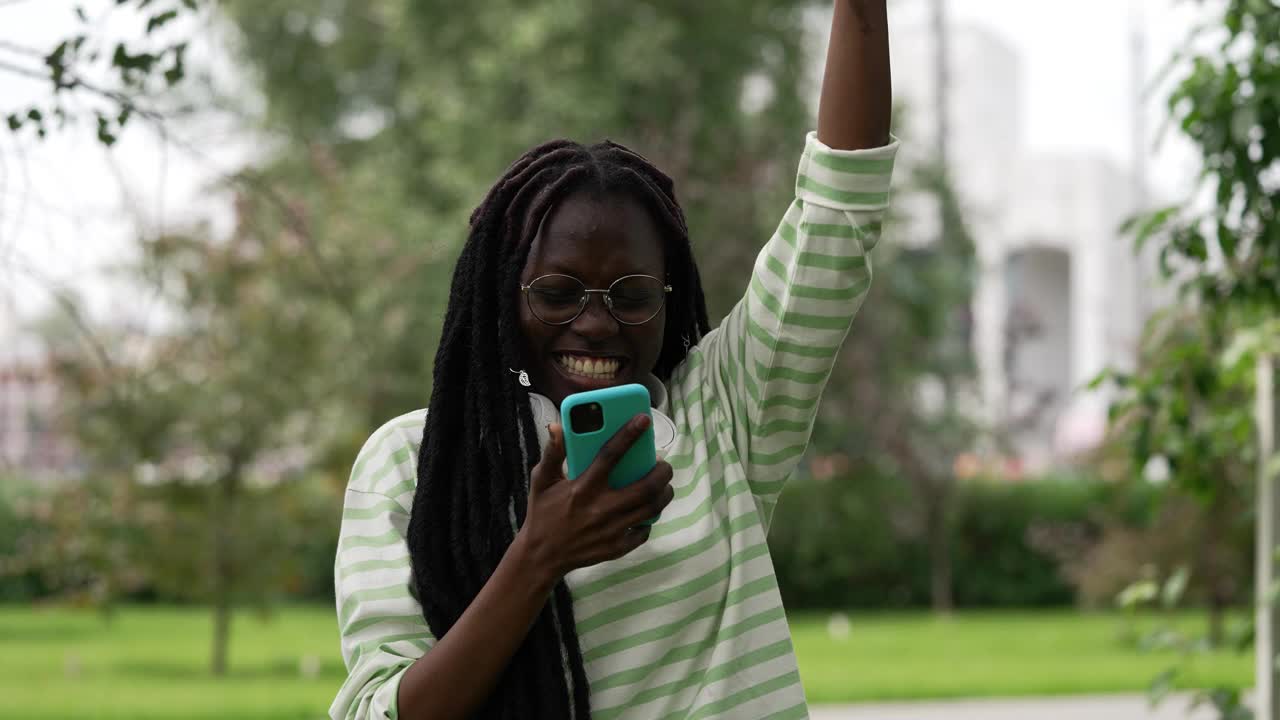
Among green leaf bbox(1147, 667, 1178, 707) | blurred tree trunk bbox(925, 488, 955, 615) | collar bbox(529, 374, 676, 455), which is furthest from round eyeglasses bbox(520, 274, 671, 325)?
blurred tree trunk bbox(925, 488, 955, 615)

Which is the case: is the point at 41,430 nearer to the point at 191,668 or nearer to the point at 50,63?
the point at 191,668

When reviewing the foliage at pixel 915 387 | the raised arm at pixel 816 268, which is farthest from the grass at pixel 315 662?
the raised arm at pixel 816 268

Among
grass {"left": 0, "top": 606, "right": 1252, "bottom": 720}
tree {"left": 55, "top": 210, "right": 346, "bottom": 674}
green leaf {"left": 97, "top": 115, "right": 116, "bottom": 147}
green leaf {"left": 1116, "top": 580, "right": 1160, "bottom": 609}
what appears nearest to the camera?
green leaf {"left": 97, "top": 115, "right": 116, "bottom": 147}

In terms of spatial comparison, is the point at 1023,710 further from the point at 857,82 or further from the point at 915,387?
the point at 915,387

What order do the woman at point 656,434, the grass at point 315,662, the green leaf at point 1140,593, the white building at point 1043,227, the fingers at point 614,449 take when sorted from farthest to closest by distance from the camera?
the white building at point 1043,227
the grass at point 315,662
the green leaf at point 1140,593
the woman at point 656,434
the fingers at point 614,449

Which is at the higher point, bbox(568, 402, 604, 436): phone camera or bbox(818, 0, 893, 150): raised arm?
bbox(818, 0, 893, 150): raised arm

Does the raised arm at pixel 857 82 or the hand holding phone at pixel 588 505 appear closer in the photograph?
the hand holding phone at pixel 588 505

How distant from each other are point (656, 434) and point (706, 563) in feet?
0.52

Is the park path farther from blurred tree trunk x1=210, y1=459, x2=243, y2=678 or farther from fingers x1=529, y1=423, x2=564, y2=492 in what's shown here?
fingers x1=529, y1=423, x2=564, y2=492

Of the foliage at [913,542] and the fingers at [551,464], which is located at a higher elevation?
the foliage at [913,542]

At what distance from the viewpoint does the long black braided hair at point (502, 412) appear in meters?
1.73

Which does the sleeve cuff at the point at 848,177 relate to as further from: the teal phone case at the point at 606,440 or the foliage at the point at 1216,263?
the foliage at the point at 1216,263

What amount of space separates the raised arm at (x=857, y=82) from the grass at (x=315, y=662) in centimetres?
868

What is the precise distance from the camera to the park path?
8.85 metres
